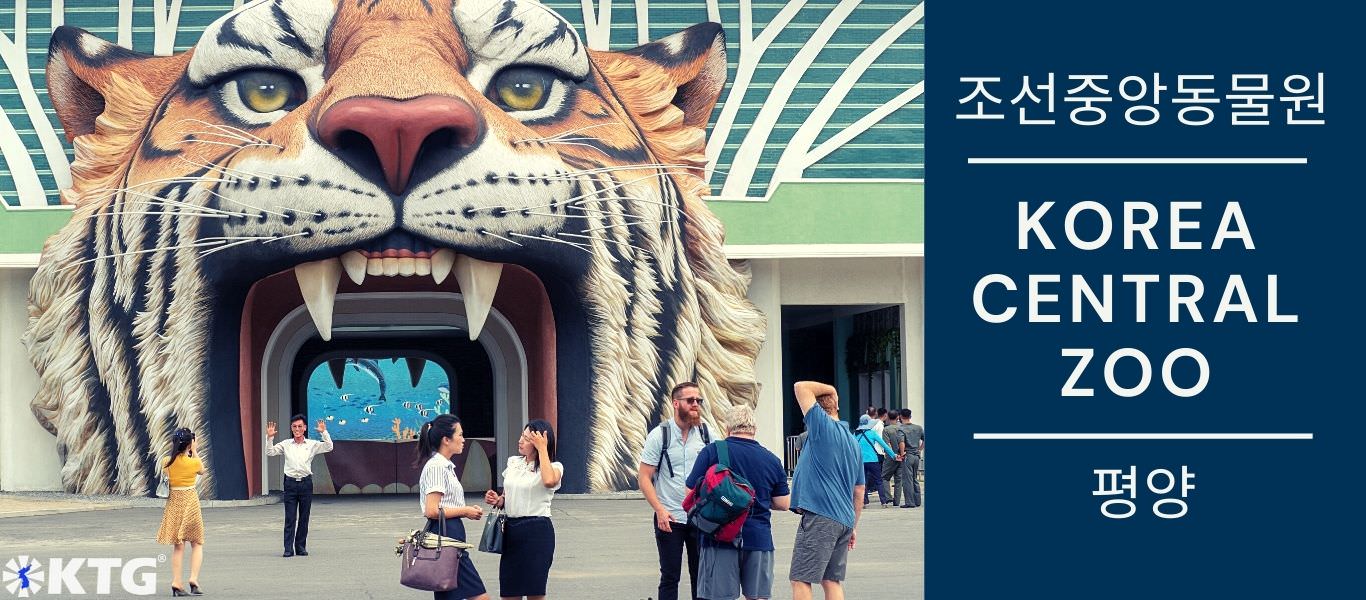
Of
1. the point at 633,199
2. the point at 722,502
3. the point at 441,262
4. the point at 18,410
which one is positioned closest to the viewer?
the point at 722,502

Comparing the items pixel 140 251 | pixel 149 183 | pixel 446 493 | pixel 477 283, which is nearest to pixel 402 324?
pixel 477 283

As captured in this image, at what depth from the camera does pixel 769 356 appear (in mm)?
25344

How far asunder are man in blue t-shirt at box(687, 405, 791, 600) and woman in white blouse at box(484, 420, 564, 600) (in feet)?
2.56

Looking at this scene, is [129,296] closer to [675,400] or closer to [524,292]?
[524,292]

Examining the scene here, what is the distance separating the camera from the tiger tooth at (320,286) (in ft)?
69.2

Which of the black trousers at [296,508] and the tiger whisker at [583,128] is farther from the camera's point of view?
the tiger whisker at [583,128]

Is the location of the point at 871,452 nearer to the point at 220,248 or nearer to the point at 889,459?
the point at 889,459

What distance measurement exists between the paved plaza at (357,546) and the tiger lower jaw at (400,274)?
2.47 metres

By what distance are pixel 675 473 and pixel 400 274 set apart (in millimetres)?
11885

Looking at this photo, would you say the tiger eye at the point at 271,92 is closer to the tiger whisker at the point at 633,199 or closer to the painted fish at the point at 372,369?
the tiger whisker at the point at 633,199

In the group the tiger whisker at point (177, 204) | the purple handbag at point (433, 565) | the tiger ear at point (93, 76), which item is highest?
the tiger ear at point (93, 76)
